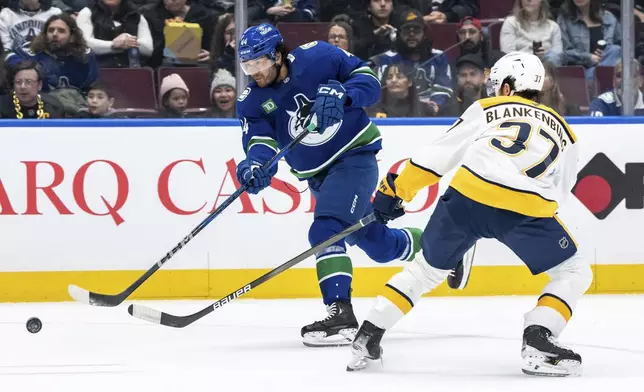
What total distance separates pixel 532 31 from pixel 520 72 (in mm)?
2480

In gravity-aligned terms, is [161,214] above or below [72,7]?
below

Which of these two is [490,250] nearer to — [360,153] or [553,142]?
[360,153]

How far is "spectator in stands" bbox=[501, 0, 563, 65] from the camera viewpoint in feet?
18.7

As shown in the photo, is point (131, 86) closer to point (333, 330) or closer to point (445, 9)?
point (445, 9)

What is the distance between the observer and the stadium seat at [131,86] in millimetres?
5367

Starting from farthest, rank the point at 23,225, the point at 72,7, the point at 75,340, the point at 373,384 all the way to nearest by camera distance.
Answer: the point at 72,7, the point at 23,225, the point at 75,340, the point at 373,384

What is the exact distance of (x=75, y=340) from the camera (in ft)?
13.7

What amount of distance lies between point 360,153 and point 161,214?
4.39ft

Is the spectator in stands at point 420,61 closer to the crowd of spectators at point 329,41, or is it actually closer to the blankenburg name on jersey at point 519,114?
A: the crowd of spectators at point 329,41

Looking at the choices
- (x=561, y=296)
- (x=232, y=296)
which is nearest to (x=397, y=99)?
(x=232, y=296)

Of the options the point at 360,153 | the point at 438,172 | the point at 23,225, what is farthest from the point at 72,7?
the point at 438,172

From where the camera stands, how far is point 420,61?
5.62 metres

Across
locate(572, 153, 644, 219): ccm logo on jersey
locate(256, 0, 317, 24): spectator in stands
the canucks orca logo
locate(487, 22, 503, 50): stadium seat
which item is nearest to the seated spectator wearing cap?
locate(487, 22, 503, 50): stadium seat

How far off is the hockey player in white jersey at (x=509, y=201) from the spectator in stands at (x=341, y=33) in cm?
226
